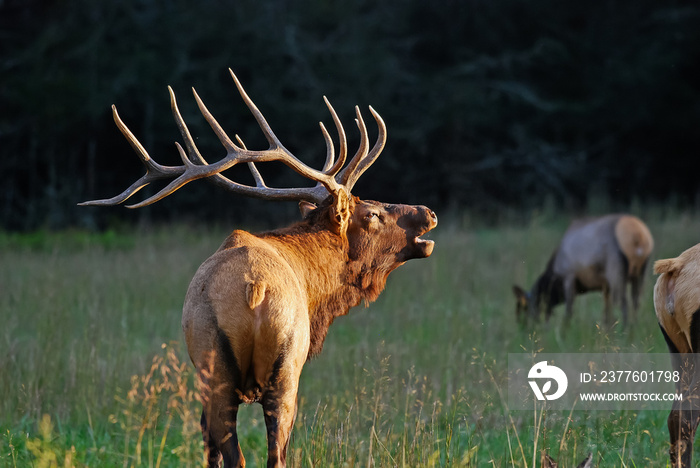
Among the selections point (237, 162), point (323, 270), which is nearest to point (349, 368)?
point (323, 270)

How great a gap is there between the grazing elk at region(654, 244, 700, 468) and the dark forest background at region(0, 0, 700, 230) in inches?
581

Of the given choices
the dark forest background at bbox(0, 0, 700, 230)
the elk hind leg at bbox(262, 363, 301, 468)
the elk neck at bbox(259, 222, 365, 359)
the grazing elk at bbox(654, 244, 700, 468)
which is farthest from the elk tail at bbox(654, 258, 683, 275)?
the dark forest background at bbox(0, 0, 700, 230)

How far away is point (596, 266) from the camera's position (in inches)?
383

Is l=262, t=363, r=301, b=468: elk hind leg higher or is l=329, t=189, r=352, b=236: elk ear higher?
l=329, t=189, r=352, b=236: elk ear

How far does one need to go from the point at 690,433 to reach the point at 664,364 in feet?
9.25

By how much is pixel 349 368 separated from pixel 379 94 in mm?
14432

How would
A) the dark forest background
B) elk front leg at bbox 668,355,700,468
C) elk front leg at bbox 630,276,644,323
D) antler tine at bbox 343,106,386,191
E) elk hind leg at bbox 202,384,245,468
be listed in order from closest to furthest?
1. elk hind leg at bbox 202,384,245,468
2. elk front leg at bbox 668,355,700,468
3. antler tine at bbox 343,106,386,191
4. elk front leg at bbox 630,276,644,323
5. the dark forest background

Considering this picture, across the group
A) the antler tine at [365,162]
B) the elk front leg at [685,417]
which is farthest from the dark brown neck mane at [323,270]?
the elk front leg at [685,417]

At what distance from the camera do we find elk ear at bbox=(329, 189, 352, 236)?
4379 mm

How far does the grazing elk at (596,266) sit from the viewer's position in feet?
30.8

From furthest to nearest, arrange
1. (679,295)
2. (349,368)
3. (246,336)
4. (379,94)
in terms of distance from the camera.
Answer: (379,94) < (349,368) < (679,295) < (246,336)

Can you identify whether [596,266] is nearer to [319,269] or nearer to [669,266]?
[669,266]

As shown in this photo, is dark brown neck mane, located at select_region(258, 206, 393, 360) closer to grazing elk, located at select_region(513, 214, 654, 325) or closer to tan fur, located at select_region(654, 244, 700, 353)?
tan fur, located at select_region(654, 244, 700, 353)

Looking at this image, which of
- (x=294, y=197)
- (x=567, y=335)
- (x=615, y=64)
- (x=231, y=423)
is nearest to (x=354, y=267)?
(x=294, y=197)
